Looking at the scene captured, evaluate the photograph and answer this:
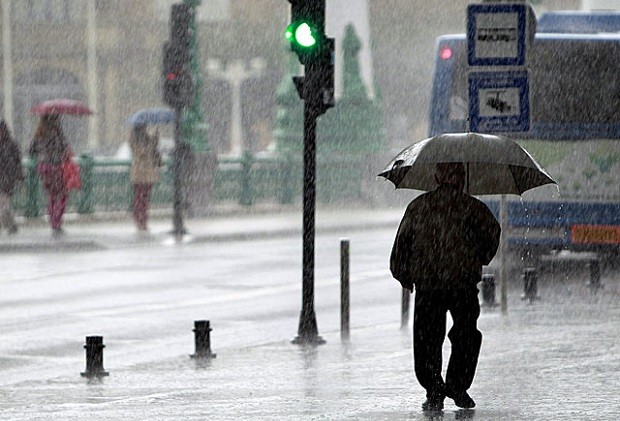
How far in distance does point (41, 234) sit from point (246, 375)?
51.0 ft

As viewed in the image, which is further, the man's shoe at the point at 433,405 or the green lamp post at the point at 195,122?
the green lamp post at the point at 195,122

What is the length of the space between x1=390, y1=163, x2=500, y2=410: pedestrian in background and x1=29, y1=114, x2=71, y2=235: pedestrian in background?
57.0 feet

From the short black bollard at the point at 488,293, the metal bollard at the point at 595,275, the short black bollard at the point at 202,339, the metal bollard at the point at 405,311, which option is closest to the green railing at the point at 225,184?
the metal bollard at the point at 595,275

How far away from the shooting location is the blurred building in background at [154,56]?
65438mm

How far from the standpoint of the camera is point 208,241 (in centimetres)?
2811

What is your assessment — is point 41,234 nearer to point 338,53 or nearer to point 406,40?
point 338,53

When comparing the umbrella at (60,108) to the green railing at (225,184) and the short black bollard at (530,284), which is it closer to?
the green railing at (225,184)

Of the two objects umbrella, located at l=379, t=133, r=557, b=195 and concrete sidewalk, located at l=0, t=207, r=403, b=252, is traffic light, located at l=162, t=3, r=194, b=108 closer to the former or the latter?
concrete sidewalk, located at l=0, t=207, r=403, b=252

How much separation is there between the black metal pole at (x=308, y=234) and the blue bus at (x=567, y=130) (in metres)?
6.31

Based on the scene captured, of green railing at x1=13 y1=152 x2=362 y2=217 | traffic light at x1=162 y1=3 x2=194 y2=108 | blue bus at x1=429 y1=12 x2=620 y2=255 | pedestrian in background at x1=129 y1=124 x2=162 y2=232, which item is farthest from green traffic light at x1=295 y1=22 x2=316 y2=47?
green railing at x1=13 y1=152 x2=362 y2=217

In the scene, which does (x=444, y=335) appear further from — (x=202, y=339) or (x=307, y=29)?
(x=307, y=29)

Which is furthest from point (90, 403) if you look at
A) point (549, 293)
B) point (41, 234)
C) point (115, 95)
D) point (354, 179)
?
point (115, 95)

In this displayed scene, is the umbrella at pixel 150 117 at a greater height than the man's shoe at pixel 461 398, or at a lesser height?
greater

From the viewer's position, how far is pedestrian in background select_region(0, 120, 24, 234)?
27.4 meters
